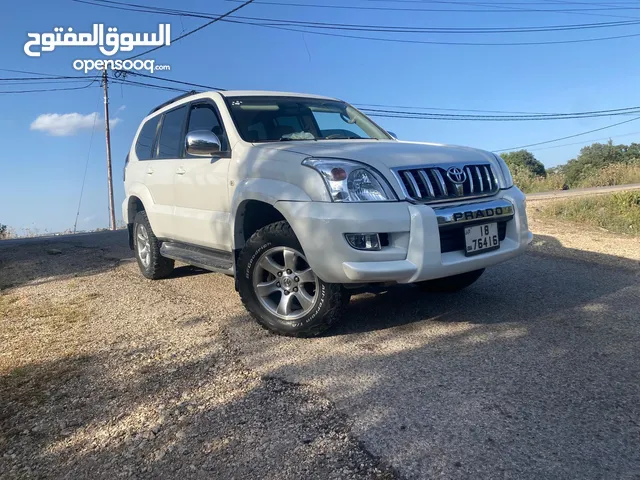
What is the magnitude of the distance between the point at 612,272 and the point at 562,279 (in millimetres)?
817

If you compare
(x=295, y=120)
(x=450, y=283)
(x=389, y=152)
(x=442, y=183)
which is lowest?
(x=450, y=283)

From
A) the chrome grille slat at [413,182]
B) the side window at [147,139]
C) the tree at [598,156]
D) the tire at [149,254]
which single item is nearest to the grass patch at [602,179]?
the tree at [598,156]

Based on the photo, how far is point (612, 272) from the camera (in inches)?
228

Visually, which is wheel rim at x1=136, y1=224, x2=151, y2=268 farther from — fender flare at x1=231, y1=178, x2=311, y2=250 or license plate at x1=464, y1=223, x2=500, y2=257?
license plate at x1=464, y1=223, x2=500, y2=257

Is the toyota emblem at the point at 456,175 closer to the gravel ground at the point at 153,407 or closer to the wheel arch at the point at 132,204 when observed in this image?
the gravel ground at the point at 153,407

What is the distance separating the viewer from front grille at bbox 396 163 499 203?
3.53 meters

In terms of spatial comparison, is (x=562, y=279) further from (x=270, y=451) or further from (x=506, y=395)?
(x=270, y=451)

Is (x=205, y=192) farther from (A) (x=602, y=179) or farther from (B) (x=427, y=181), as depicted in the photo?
(A) (x=602, y=179)

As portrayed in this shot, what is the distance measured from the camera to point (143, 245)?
6.41 meters

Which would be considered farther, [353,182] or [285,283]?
[285,283]

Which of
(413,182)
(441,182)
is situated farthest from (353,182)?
(441,182)

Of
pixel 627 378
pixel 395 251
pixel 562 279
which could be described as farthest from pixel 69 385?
pixel 562 279

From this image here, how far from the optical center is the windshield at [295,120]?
4.57m

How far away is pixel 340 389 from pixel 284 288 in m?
1.14
